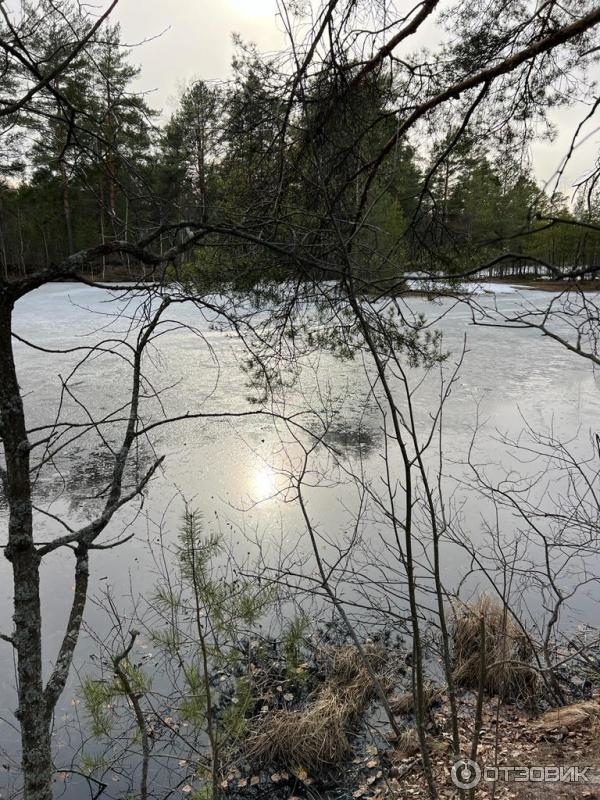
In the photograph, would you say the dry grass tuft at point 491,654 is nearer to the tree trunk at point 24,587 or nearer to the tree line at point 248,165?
the tree line at point 248,165

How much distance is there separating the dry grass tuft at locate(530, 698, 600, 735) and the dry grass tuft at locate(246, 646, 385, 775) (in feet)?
3.32

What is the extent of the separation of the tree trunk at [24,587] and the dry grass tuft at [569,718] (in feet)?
8.98

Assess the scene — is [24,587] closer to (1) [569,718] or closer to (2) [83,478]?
(1) [569,718]

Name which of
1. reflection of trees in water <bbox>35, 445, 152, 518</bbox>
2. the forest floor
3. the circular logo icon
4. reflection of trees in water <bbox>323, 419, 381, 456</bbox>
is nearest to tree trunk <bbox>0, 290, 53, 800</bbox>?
the circular logo icon

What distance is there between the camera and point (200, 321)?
13.6m

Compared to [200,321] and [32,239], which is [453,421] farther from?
[32,239]

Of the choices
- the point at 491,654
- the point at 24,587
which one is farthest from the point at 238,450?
the point at 24,587

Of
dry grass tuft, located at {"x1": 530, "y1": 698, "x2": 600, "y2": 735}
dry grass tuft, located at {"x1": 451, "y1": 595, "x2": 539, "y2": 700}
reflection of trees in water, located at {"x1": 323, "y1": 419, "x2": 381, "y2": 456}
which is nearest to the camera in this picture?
dry grass tuft, located at {"x1": 530, "y1": 698, "x2": 600, "y2": 735}

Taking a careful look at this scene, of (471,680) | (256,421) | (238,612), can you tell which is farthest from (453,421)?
(238,612)

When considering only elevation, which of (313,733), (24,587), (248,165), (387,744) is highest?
(248,165)

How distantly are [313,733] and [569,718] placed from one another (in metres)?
1.43

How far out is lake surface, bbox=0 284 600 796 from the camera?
149 inches

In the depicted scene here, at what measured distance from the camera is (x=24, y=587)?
1.36 meters

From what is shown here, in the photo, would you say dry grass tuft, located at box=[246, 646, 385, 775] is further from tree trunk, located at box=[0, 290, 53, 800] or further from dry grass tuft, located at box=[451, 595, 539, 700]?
tree trunk, located at box=[0, 290, 53, 800]
